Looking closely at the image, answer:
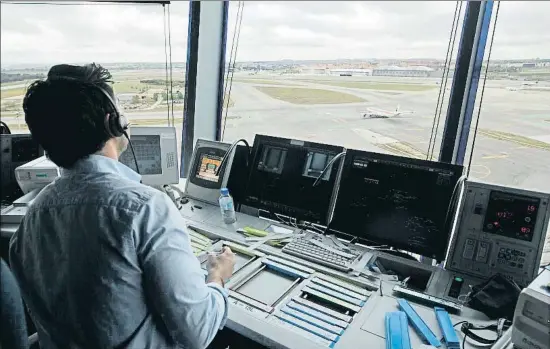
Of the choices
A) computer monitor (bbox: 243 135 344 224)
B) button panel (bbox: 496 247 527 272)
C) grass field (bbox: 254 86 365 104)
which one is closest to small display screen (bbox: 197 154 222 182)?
computer monitor (bbox: 243 135 344 224)

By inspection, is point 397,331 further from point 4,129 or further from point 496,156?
point 4,129

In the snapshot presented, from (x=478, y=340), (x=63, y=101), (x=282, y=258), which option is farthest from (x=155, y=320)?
(x=478, y=340)

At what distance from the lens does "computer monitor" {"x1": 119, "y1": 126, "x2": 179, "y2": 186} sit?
81.8 inches

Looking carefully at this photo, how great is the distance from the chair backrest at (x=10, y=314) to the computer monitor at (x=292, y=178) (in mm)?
1091

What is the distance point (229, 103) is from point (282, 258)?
156cm

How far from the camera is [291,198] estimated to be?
186 centimetres

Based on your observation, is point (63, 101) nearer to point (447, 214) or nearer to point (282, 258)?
point (282, 258)

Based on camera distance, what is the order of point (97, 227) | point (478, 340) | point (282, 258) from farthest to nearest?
point (282, 258) → point (478, 340) → point (97, 227)

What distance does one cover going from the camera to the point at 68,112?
81 cm

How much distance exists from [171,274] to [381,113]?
1675 millimetres

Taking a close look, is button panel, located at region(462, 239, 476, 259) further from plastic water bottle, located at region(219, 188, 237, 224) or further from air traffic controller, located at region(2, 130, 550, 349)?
plastic water bottle, located at region(219, 188, 237, 224)

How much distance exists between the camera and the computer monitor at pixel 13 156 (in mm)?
2082

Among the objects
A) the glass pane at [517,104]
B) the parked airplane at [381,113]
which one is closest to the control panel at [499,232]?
the glass pane at [517,104]

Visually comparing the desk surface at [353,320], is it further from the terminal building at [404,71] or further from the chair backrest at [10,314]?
the terminal building at [404,71]
